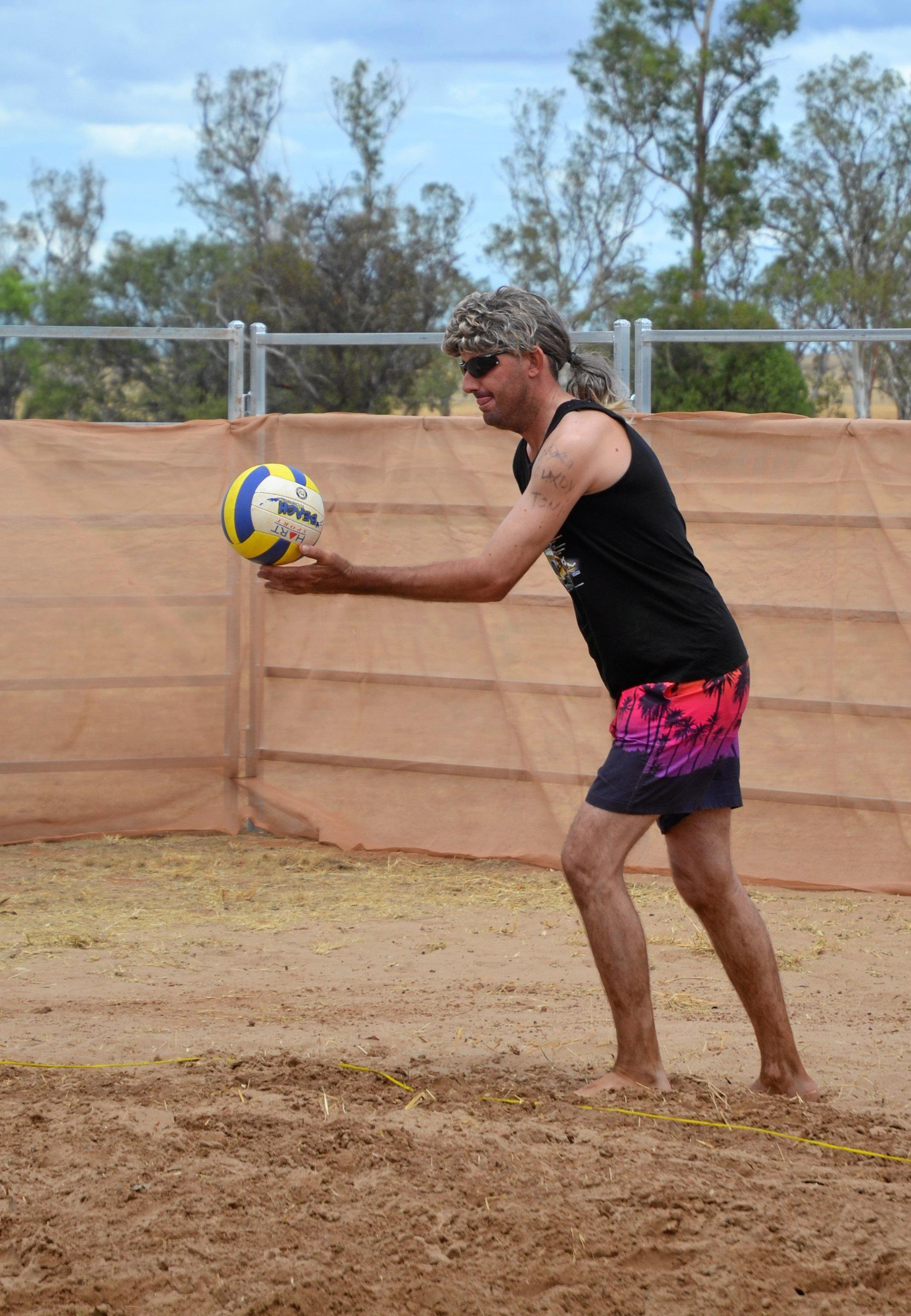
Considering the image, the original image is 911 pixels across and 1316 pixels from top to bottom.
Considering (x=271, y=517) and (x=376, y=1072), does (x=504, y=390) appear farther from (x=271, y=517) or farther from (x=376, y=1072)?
(x=376, y=1072)

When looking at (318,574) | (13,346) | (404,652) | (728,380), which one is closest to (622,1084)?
(318,574)

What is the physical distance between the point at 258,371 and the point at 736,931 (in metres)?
5.04

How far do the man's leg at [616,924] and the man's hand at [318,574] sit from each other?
0.90 metres

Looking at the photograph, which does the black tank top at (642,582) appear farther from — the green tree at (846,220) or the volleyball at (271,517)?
the green tree at (846,220)

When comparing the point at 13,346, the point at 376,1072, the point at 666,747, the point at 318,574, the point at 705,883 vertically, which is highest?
the point at 13,346

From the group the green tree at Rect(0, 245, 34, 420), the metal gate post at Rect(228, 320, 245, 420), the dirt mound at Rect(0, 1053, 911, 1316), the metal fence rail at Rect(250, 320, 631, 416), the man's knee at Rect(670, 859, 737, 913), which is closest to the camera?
the dirt mound at Rect(0, 1053, 911, 1316)

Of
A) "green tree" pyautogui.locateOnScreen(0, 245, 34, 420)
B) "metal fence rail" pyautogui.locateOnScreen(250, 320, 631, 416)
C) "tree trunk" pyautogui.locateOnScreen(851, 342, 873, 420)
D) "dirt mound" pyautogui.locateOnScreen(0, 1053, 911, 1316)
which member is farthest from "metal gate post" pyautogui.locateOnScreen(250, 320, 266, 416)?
"green tree" pyautogui.locateOnScreen(0, 245, 34, 420)

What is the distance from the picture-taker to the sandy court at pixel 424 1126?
110 inches

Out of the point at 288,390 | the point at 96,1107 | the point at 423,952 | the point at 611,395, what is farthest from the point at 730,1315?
the point at 288,390

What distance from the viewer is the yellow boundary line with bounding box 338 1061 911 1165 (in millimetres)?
3404

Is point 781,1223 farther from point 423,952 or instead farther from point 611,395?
point 423,952

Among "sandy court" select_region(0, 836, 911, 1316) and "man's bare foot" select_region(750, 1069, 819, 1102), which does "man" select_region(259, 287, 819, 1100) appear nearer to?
"man's bare foot" select_region(750, 1069, 819, 1102)

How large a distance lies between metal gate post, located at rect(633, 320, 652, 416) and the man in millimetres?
3145

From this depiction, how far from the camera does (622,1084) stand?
379 cm
